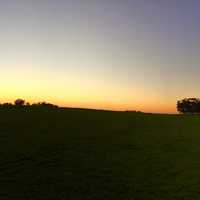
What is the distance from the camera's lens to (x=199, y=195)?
835 inches

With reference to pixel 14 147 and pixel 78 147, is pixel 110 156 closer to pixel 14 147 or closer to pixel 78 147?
pixel 78 147

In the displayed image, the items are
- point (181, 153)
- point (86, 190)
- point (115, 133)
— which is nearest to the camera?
point (86, 190)

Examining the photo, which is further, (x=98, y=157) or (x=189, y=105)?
(x=189, y=105)

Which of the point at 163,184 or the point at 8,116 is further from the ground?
the point at 8,116

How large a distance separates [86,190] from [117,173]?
3.74m

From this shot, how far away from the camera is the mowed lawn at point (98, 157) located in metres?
22.1

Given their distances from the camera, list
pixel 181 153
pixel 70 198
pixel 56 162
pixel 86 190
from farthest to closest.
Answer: pixel 181 153 < pixel 56 162 < pixel 86 190 < pixel 70 198

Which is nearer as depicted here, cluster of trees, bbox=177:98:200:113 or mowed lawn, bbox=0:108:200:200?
mowed lawn, bbox=0:108:200:200

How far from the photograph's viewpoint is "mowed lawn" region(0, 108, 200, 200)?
2209 cm

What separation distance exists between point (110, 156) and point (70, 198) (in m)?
9.57

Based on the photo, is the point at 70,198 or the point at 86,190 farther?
the point at 86,190

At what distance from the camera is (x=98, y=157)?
97.6 ft

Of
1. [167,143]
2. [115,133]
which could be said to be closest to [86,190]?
[167,143]

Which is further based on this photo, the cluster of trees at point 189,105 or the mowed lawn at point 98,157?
the cluster of trees at point 189,105
